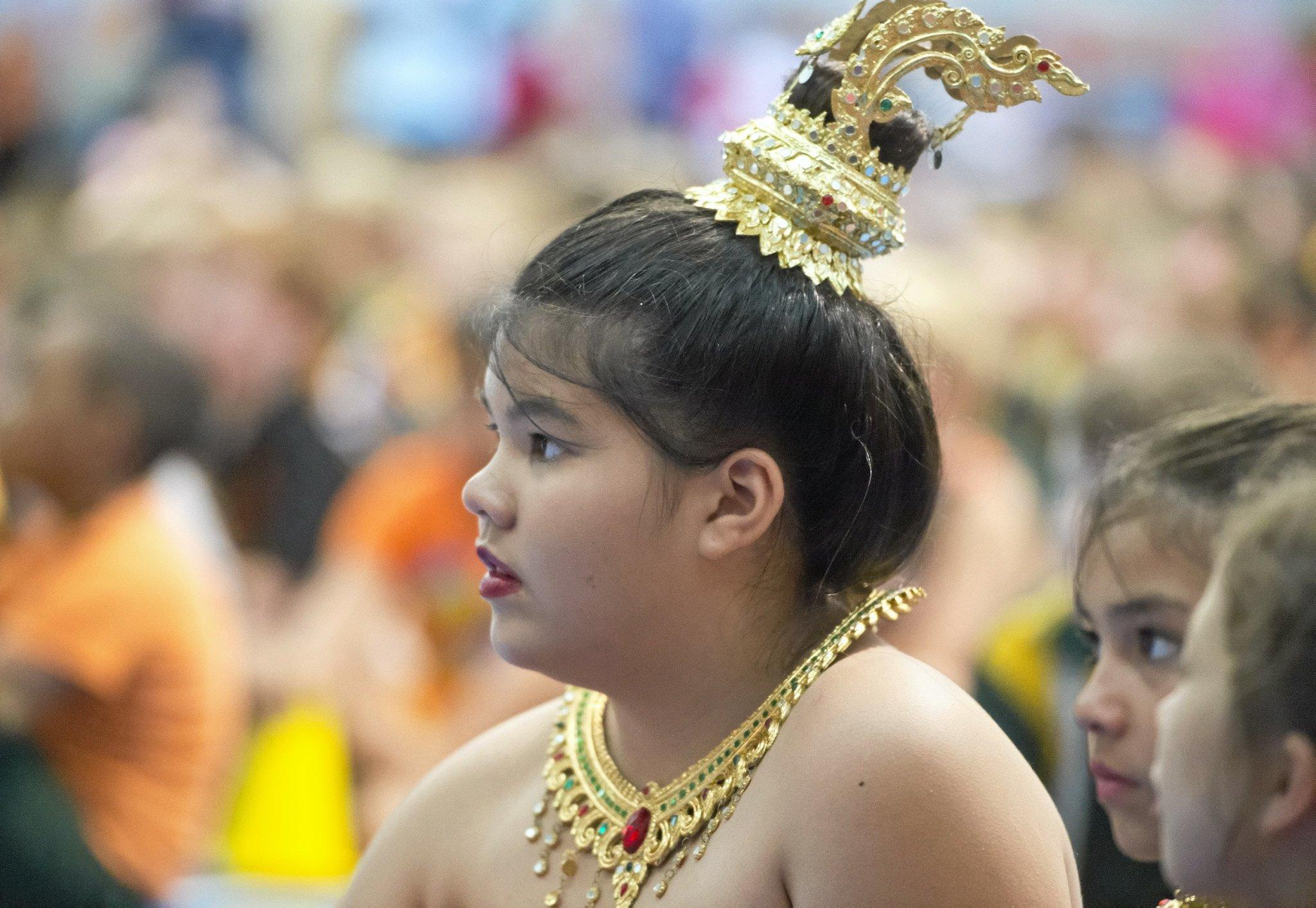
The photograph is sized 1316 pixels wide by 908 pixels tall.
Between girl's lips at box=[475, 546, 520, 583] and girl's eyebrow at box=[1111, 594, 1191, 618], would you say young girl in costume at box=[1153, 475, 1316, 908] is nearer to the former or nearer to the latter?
girl's eyebrow at box=[1111, 594, 1191, 618]

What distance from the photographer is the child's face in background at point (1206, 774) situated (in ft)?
3.19

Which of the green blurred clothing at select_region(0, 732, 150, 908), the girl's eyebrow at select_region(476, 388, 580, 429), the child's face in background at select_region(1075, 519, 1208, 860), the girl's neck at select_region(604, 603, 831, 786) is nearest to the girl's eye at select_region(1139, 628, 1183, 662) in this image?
the child's face in background at select_region(1075, 519, 1208, 860)

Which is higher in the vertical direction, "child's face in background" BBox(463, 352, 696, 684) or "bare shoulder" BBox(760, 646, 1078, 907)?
"child's face in background" BBox(463, 352, 696, 684)

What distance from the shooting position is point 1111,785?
1.26 meters

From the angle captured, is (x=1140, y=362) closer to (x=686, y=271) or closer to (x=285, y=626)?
(x=686, y=271)

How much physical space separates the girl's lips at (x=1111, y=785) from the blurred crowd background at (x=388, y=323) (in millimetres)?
296

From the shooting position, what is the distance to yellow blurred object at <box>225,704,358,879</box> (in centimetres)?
311

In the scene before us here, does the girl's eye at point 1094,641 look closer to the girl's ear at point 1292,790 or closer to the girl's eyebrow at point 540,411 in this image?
the girl's ear at point 1292,790

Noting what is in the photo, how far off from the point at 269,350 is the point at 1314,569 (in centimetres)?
337

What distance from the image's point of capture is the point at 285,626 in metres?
3.61

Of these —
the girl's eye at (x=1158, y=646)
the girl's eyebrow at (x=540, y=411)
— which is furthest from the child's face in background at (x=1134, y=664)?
the girl's eyebrow at (x=540, y=411)

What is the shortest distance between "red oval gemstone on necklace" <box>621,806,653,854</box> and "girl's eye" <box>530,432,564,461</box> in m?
0.32

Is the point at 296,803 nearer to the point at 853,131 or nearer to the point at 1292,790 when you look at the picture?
the point at 853,131

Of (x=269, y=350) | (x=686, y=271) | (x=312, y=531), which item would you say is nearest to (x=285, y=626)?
(x=312, y=531)
